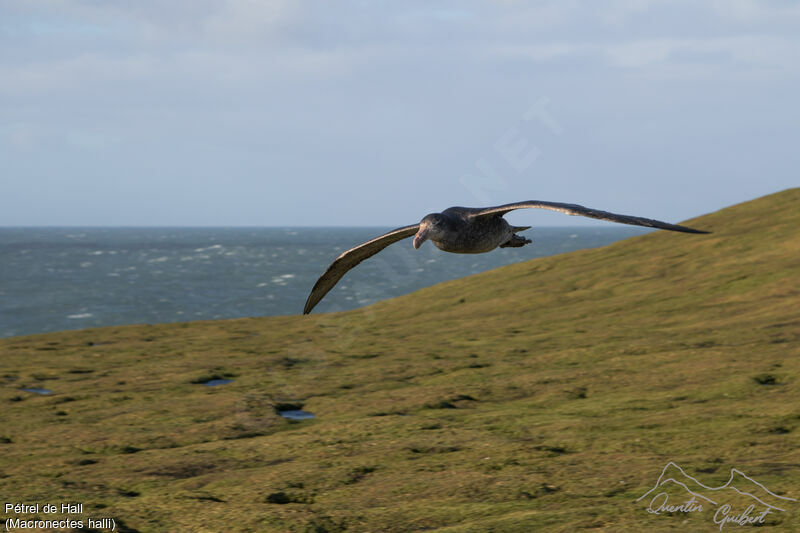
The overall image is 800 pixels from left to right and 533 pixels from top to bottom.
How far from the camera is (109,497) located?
7652 mm

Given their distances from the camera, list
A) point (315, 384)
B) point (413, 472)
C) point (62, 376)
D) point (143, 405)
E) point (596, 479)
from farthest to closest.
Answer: point (62, 376) → point (315, 384) → point (143, 405) → point (413, 472) → point (596, 479)

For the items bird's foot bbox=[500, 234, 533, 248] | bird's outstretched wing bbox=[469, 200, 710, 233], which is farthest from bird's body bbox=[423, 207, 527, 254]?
bird's outstretched wing bbox=[469, 200, 710, 233]

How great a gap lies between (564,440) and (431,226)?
9.99 feet

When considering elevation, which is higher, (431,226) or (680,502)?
(431,226)

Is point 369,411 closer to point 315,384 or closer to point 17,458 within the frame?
point 315,384

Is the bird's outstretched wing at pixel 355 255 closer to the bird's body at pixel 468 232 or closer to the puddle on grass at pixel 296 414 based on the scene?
the bird's body at pixel 468 232

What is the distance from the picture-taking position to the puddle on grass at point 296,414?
436 inches

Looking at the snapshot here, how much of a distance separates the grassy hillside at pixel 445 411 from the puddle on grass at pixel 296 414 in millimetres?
143

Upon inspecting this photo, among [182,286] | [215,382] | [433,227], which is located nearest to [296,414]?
[215,382]

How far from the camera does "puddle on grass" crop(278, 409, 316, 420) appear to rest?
1107cm

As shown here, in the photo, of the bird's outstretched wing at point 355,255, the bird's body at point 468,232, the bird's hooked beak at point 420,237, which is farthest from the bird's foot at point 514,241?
the bird's hooked beak at point 420,237

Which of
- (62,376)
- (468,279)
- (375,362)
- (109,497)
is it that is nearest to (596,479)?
(109,497)
